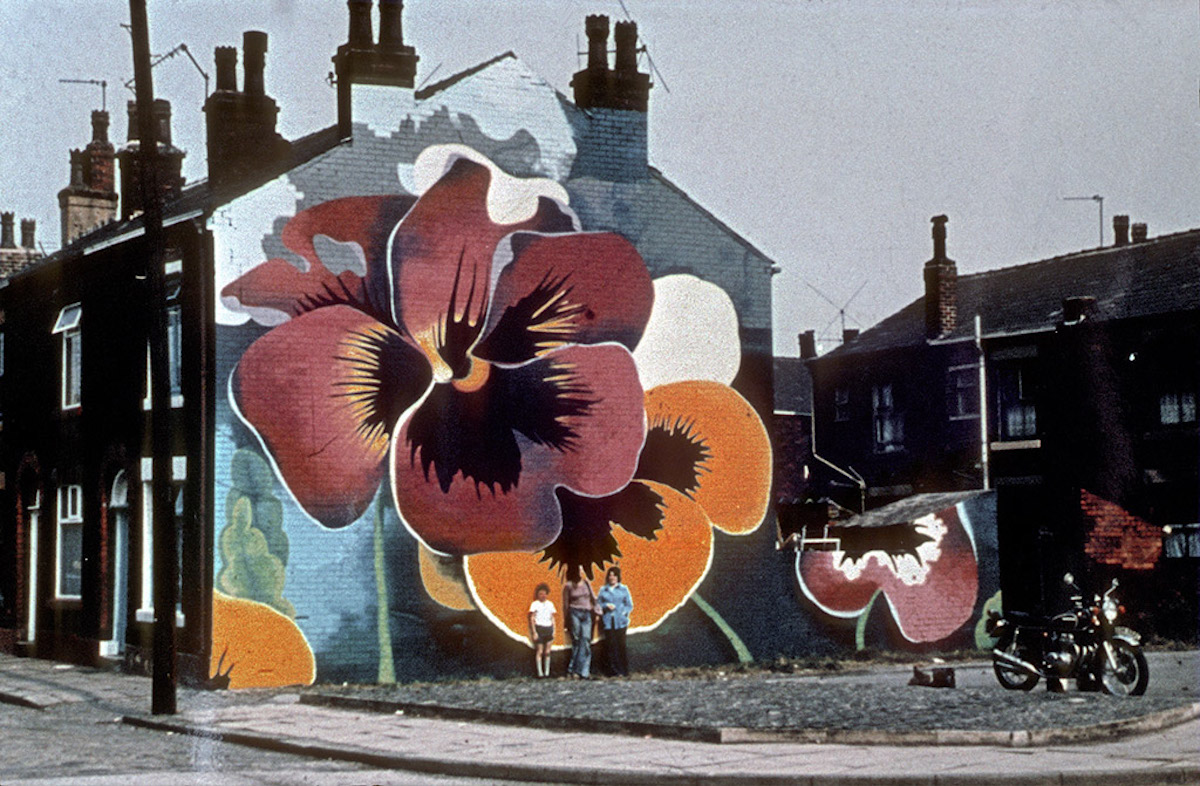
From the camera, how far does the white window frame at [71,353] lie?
2833cm

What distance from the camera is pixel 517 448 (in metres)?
24.8

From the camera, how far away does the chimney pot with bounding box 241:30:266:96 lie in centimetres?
2620

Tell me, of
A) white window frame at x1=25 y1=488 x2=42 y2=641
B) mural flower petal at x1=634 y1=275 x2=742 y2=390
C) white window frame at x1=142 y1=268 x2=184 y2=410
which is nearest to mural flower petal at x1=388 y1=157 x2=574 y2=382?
mural flower petal at x1=634 y1=275 x2=742 y2=390

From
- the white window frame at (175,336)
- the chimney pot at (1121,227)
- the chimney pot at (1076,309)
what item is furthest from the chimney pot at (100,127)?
the chimney pot at (1121,227)

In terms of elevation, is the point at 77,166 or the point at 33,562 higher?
the point at 77,166

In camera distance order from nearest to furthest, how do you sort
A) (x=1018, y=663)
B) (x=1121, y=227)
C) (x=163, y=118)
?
(x=1018, y=663), (x=163, y=118), (x=1121, y=227)

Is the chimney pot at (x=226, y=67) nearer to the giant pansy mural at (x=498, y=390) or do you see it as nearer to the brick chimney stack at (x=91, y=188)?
the giant pansy mural at (x=498, y=390)

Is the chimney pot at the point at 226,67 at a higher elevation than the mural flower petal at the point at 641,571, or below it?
higher

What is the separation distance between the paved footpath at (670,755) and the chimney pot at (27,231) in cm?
4031

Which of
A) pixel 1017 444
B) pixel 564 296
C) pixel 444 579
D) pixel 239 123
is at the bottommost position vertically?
pixel 444 579

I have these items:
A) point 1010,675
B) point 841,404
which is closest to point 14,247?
point 841,404

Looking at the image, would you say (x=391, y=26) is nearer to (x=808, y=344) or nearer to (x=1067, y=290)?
(x=1067, y=290)

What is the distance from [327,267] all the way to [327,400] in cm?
195

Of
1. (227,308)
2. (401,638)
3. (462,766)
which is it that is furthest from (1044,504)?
(462,766)
